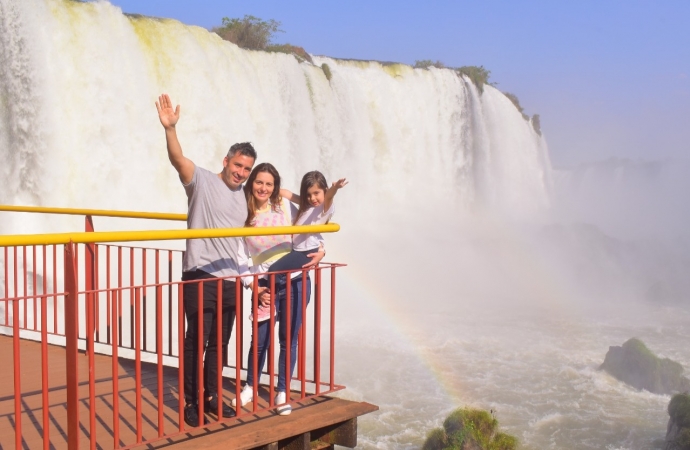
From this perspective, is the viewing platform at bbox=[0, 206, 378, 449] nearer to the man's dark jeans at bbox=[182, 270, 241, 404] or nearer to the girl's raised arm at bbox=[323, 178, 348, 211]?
the man's dark jeans at bbox=[182, 270, 241, 404]

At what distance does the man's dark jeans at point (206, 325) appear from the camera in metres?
4.15

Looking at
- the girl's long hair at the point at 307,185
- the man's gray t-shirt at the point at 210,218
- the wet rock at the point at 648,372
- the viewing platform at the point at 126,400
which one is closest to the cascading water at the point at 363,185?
the wet rock at the point at 648,372

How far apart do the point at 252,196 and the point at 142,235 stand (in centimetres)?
105

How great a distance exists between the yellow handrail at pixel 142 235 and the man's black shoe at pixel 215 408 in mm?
1013

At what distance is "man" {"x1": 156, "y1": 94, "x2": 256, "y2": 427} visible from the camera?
4.15 m

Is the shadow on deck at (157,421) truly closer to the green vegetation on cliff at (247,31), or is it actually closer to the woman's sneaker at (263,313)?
the woman's sneaker at (263,313)

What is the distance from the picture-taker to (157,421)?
4.09 m

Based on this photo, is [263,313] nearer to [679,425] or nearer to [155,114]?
[679,425]

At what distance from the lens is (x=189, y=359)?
423 centimetres

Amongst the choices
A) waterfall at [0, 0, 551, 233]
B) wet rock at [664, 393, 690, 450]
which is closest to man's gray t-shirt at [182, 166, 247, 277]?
wet rock at [664, 393, 690, 450]

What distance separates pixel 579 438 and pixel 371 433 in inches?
125

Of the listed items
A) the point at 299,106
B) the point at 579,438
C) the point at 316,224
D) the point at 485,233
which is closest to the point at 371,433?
the point at 579,438

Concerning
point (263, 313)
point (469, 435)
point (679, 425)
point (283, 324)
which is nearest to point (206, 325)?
point (263, 313)

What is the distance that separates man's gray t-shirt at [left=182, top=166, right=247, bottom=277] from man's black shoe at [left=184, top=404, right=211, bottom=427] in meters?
0.73
